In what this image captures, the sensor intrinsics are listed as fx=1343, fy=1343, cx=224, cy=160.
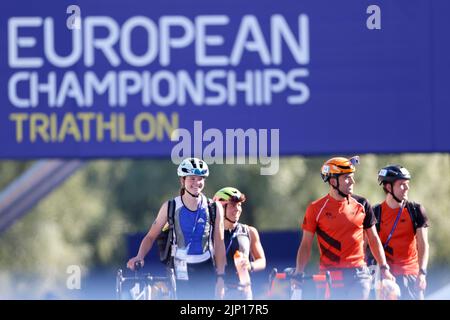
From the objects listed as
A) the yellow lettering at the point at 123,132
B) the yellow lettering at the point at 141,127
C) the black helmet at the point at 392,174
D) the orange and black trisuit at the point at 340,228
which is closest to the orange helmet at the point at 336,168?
Answer: the orange and black trisuit at the point at 340,228

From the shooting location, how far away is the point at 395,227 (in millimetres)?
13883

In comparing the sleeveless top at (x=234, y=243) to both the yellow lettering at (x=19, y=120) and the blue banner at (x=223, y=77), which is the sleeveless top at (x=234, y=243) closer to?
the blue banner at (x=223, y=77)

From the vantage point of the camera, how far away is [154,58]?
16625 millimetres

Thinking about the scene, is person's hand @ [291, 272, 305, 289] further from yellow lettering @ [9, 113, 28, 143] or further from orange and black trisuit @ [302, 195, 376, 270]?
yellow lettering @ [9, 113, 28, 143]

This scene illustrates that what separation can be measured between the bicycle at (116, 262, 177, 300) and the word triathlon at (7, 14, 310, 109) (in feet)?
12.6

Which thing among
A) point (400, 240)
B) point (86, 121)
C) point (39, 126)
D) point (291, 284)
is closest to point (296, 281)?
point (291, 284)

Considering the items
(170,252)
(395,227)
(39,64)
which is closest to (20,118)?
(39,64)

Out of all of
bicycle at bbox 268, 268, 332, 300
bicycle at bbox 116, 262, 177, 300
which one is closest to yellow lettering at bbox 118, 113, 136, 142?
bicycle at bbox 268, 268, 332, 300

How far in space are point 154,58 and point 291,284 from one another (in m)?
4.32

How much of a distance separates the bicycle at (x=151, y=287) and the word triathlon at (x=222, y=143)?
322cm

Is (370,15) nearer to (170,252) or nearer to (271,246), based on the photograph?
(271,246)

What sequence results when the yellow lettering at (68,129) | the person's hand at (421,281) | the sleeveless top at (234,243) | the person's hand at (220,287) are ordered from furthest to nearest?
the yellow lettering at (68,129) < the person's hand at (421,281) < the sleeveless top at (234,243) < the person's hand at (220,287)

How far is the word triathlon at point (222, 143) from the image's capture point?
1622cm

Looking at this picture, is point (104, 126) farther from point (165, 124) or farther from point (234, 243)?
point (234, 243)
